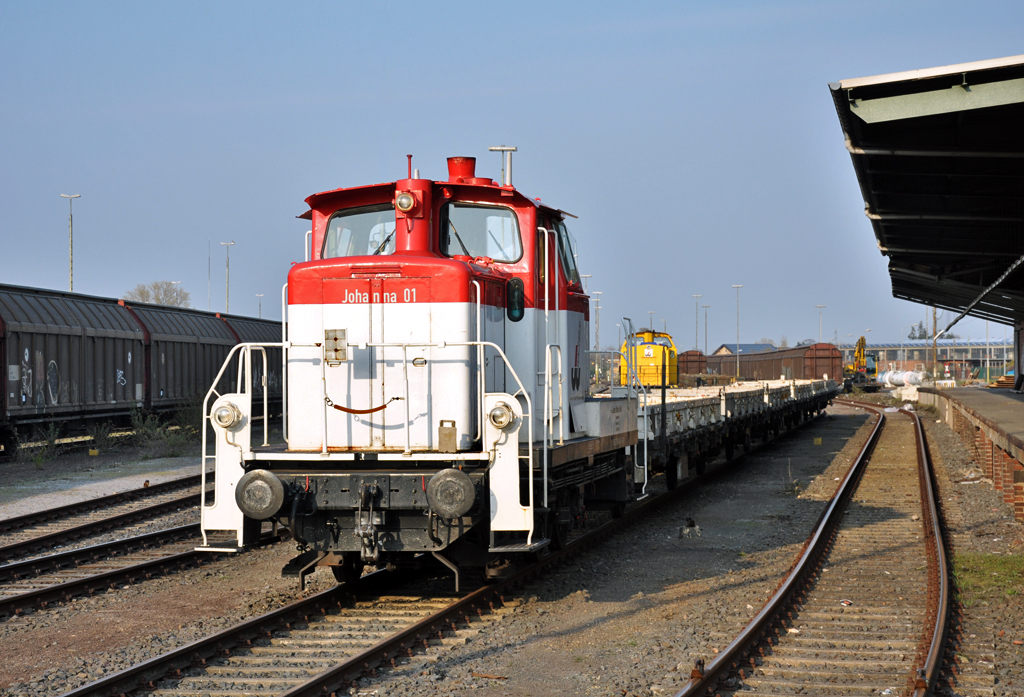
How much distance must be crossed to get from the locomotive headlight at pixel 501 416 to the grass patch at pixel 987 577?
4.36m

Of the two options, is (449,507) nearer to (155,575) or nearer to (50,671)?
(50,671)

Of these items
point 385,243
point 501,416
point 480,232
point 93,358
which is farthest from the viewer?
point 93,358

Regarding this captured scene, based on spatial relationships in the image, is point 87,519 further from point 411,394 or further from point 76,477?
point 411,394

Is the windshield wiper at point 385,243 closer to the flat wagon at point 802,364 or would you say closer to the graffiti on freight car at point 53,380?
the graffiti on freight car at point 53,380

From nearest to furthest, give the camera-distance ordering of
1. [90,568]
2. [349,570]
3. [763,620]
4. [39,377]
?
1. [763,620]
2. [349,570]
3. [90,568]
4. [39,377]

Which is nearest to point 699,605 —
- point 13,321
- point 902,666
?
point 902,666

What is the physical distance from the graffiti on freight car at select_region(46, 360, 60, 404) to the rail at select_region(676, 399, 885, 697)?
49.8 ft

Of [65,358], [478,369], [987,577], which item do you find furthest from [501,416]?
[65,358]

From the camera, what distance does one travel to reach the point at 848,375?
65688 mm

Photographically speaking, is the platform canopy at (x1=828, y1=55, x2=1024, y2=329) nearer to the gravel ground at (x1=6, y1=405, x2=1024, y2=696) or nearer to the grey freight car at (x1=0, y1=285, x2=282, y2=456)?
the gravel ground at (x1=6, y1=405, x2=1024, y2=696)

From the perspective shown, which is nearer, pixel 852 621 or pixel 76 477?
pixel 852 621

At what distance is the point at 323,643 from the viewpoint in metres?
6.28

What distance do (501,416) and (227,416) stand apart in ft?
6.80

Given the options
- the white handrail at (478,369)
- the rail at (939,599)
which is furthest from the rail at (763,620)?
the white handrail at (478,369)
